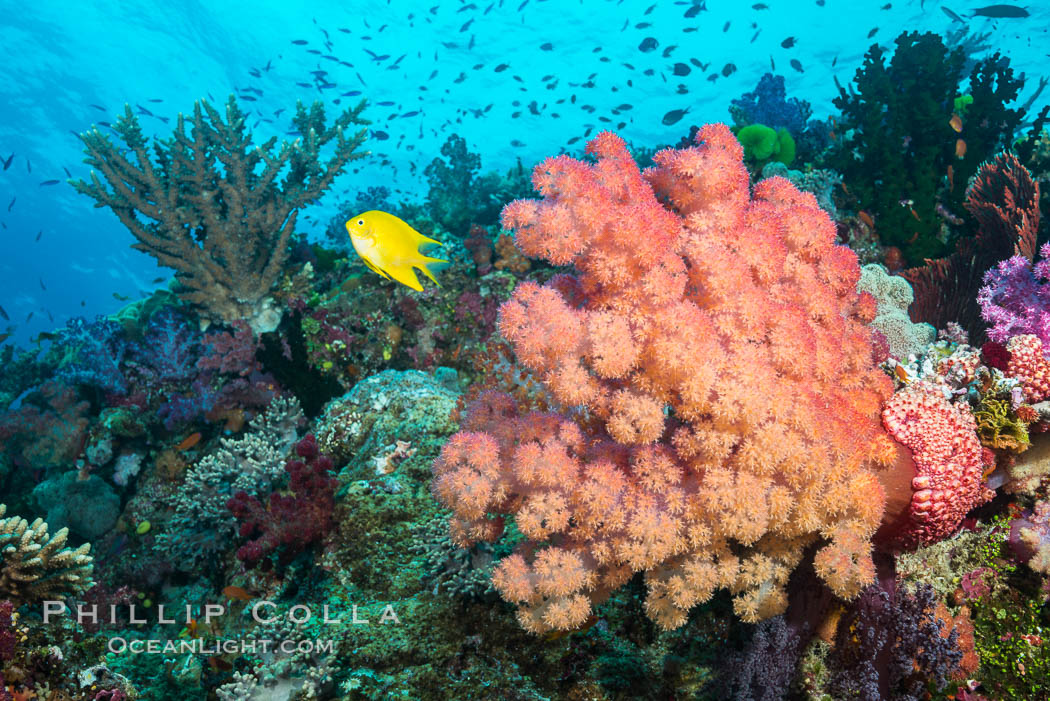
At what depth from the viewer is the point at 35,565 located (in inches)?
115

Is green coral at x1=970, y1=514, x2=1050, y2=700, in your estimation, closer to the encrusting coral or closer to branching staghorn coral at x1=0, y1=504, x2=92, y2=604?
the encrusting coral

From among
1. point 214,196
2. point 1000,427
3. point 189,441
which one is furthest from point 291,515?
point 214,196

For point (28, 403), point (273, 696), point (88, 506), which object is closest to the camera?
point (273, 696)

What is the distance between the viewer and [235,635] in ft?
12.8

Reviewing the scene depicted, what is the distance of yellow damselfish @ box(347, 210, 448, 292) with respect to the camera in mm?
3176

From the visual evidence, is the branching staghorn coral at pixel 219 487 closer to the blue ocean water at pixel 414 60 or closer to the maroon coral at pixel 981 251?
the maroon coral at pixel 981 251

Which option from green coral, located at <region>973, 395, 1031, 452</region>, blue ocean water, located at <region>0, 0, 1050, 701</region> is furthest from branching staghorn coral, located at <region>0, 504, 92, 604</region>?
green coral, located at <region>973, 395, 1031, 452</region>

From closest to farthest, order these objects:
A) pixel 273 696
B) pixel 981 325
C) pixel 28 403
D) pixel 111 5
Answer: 1. pixel 273 696
2. pixel 981 325
3. pixel 28 403
4. pixel 111 5

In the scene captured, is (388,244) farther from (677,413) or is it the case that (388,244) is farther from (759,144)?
(759,144)

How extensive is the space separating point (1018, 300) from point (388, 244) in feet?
13.9

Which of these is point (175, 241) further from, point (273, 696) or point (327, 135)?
point (273, 696)

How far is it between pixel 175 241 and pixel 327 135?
280 cm

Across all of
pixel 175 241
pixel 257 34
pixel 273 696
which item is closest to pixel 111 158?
pixel 175 241

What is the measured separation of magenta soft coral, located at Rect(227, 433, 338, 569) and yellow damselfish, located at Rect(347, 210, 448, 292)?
6.94 feet
